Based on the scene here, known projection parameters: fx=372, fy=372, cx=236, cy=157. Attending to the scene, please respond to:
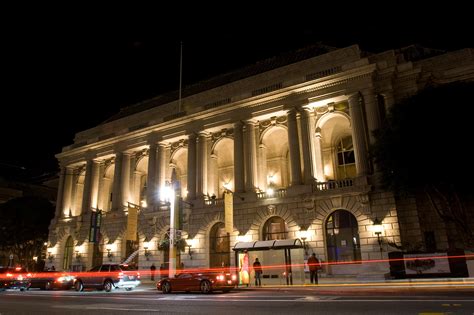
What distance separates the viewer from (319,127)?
114ft

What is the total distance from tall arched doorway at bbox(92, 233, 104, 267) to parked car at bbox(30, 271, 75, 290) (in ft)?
42.7

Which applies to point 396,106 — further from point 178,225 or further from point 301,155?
point 178,225

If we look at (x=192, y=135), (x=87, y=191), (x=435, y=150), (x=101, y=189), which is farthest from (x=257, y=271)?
(x=87, y=191)

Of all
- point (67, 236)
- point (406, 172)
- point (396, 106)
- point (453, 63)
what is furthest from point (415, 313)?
point (67, 236)

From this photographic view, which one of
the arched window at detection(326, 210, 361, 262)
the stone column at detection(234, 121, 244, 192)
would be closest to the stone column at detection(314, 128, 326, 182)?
the arched window at detection(326, 210, 361, 262)

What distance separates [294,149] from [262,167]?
13.9 ft

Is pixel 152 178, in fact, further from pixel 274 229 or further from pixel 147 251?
pixel 274 229

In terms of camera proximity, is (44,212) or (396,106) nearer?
(396,106)

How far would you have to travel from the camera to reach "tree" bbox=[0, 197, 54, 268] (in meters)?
51.9

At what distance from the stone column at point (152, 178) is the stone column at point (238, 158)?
32.3 ft

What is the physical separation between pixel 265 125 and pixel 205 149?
695 centimetres

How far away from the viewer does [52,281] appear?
93.9 feet

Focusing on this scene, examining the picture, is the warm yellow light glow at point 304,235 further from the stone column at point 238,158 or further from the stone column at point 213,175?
the stone column at point 213,175

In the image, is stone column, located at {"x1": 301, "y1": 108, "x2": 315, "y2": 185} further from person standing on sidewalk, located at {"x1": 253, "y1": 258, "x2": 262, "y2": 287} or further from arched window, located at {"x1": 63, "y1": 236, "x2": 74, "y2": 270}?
arched window, located at {"x1": 63, "y1": 236, "x2": 74, "y2": 270}
